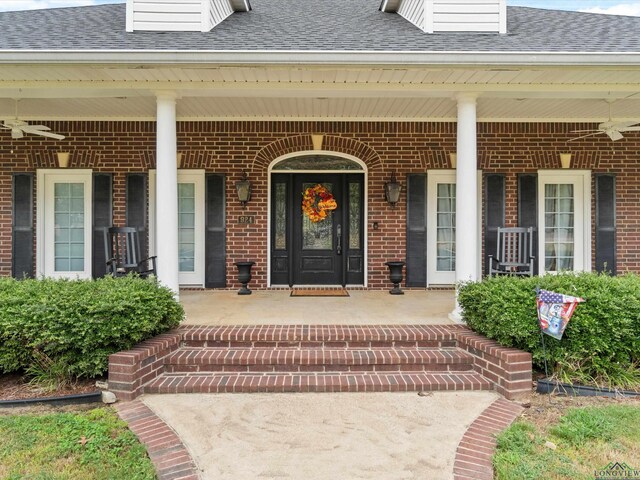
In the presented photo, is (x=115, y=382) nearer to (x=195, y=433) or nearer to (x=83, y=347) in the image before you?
(x=83, y=347)

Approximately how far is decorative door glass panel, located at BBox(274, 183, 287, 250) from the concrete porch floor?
2.74 feet

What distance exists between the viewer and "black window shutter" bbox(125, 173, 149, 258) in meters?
6.72

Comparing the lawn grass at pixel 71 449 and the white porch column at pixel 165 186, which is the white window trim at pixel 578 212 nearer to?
the white porch column at pixel 165 186

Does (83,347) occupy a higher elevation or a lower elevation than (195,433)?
higher

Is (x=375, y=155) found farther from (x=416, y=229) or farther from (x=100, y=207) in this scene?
(x=100, y=207)

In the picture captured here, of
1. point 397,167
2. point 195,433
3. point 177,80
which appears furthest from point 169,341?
point 397,167

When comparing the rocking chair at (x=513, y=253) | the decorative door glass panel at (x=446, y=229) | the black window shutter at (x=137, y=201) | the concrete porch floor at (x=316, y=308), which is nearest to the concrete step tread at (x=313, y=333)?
the concrete porch floor at (x=316, y=308)

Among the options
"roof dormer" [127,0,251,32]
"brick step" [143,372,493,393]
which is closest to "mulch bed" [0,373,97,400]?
"brick step" [143,372,493,393]

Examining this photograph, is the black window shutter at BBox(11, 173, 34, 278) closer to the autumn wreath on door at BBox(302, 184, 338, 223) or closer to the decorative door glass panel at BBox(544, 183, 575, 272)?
the autumn wreath on door at BBox(302, 184, 338, 223)

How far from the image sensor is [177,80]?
15.1 feet

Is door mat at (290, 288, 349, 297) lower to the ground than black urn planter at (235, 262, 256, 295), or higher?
lower

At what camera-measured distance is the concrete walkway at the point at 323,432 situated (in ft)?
8.23

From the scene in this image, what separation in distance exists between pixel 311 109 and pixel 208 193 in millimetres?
2101

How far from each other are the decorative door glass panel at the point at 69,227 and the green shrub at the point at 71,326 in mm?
3307
